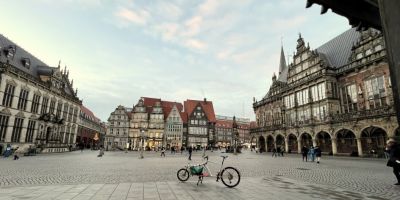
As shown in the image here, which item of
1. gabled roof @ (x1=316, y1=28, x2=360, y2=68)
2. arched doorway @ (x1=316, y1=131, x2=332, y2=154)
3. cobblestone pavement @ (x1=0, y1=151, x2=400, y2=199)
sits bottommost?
cobblestone pavement @ (x1=0, y1=151, x2=400, y2=199)

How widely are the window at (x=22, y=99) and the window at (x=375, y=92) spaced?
1839 inches

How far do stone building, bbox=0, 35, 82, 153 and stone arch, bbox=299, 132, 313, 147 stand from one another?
42066mm

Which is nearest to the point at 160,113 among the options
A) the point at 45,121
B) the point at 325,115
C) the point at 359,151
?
the point at 45,121

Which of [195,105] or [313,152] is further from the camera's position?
[195,105]

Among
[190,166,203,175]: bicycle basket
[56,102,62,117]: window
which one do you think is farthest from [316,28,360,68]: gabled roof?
[56,102,62,117]: window

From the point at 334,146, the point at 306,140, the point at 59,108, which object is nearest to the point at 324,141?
the point at 334,146

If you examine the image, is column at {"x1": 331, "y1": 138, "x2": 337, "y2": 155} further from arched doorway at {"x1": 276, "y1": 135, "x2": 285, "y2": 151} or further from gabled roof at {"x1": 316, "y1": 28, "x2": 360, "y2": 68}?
arched doorway at {"x1": 276, "y1": 135, "x2": 285, "y2": 151}

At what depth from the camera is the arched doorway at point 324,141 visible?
34497 mm

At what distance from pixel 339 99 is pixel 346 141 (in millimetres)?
6384

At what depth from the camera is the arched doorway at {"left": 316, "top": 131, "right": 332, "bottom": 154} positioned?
34.5 meters

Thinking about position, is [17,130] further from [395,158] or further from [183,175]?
[395,158]

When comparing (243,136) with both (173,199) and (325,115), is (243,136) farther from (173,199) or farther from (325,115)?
(173,199)

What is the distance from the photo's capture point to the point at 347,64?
32656mm

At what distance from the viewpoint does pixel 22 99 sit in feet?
105
